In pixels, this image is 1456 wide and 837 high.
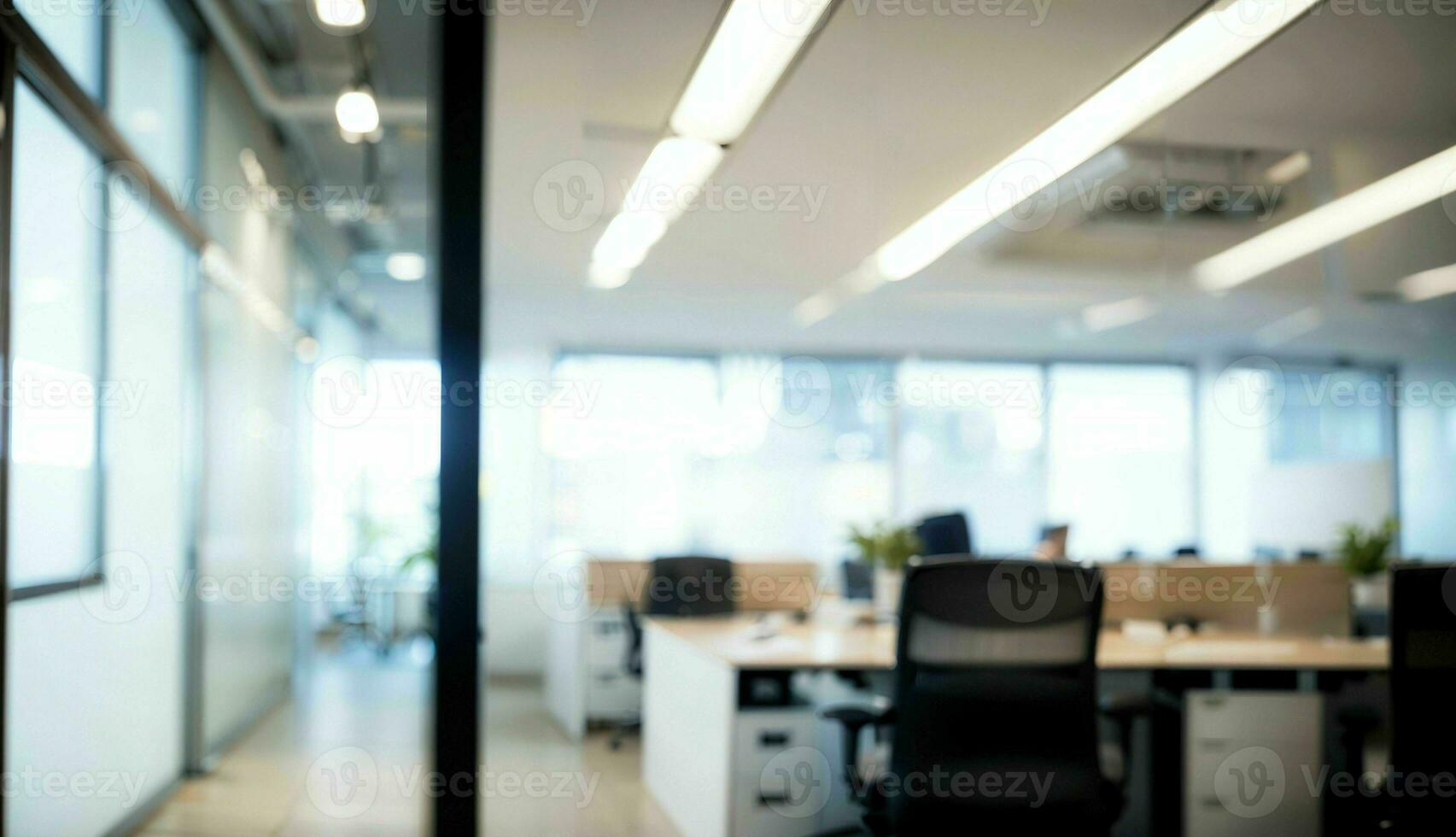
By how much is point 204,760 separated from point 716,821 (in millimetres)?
2879

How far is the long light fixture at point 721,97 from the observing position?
9.23 ft

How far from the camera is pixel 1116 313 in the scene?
6469mm

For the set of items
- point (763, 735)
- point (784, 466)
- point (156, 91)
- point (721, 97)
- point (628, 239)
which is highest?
point (156, 91)

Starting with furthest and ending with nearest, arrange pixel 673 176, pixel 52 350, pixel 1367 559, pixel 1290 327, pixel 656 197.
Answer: pixel 656 197, pixel 1290 327, pixel 673 176, pixel 1367 559, pixel 52 350

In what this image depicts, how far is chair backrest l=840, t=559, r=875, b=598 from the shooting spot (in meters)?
6.51

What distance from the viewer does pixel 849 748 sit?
317cm

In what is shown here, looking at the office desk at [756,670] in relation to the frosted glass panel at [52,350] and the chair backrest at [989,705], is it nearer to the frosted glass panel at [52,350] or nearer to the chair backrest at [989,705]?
the chair backrest at [989,705]

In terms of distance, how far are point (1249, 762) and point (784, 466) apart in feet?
17.8

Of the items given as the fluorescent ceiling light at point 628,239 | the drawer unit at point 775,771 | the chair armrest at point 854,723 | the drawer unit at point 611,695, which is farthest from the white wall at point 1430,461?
the drawer unit at point 611,695

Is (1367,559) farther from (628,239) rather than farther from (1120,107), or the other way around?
(628,239)

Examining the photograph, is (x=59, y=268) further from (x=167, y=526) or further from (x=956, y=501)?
(x=956, y=501)

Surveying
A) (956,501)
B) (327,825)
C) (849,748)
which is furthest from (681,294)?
(849,748)

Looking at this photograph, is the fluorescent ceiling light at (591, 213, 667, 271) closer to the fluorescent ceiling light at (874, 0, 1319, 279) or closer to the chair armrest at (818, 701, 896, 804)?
the fluorescent ceiling light at (874, 0, 1319, 279)

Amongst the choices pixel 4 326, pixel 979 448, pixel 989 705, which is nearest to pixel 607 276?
pixel 979 448
